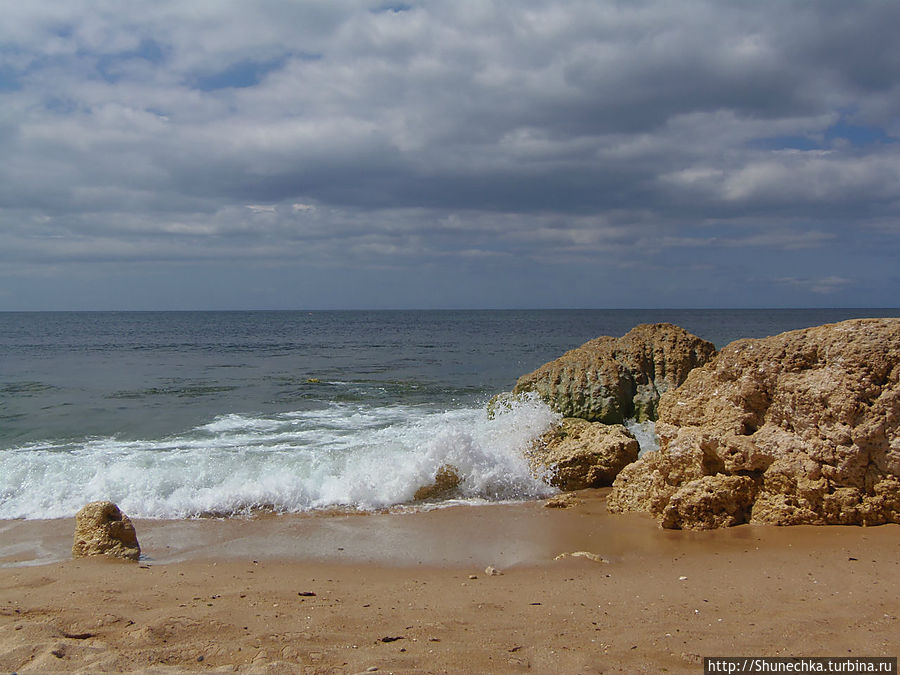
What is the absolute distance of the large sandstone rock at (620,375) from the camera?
33.7ft

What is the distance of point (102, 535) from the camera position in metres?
5.88

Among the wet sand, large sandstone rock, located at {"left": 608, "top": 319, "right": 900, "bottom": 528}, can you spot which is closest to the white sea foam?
the wet sand

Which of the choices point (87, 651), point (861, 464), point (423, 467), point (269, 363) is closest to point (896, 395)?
point (861, 464)

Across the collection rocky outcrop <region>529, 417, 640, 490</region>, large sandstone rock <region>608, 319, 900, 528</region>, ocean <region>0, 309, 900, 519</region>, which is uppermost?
large sandstone rock <region>608, 319, 900, 528</region>

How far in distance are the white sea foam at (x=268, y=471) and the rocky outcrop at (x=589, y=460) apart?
0.85ft

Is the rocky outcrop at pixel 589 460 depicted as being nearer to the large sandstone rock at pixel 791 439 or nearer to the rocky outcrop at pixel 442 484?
the rocky outcrop at pixel 442 484

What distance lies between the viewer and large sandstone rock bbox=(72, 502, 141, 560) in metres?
5.85

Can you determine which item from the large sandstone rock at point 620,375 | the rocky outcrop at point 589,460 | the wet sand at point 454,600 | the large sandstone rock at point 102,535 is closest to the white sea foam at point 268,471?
the rocky outcrop at point 589,460

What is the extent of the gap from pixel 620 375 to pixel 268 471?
5.68 meters

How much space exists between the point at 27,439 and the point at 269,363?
51.9 feet

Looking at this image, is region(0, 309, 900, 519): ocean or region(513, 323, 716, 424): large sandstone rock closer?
region(0, 309, 900, 519): ocean

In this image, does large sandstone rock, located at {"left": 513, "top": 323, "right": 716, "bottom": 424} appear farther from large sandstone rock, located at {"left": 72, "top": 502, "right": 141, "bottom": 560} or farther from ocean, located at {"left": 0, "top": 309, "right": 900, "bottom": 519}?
large sandstone rock, located at {"left": 72, "top": 502, "right": 141, "bottom": 560}

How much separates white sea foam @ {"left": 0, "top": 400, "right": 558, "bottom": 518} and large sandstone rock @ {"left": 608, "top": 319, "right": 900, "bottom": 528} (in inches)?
92.3

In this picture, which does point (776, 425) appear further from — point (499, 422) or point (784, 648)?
point (499, 422)
